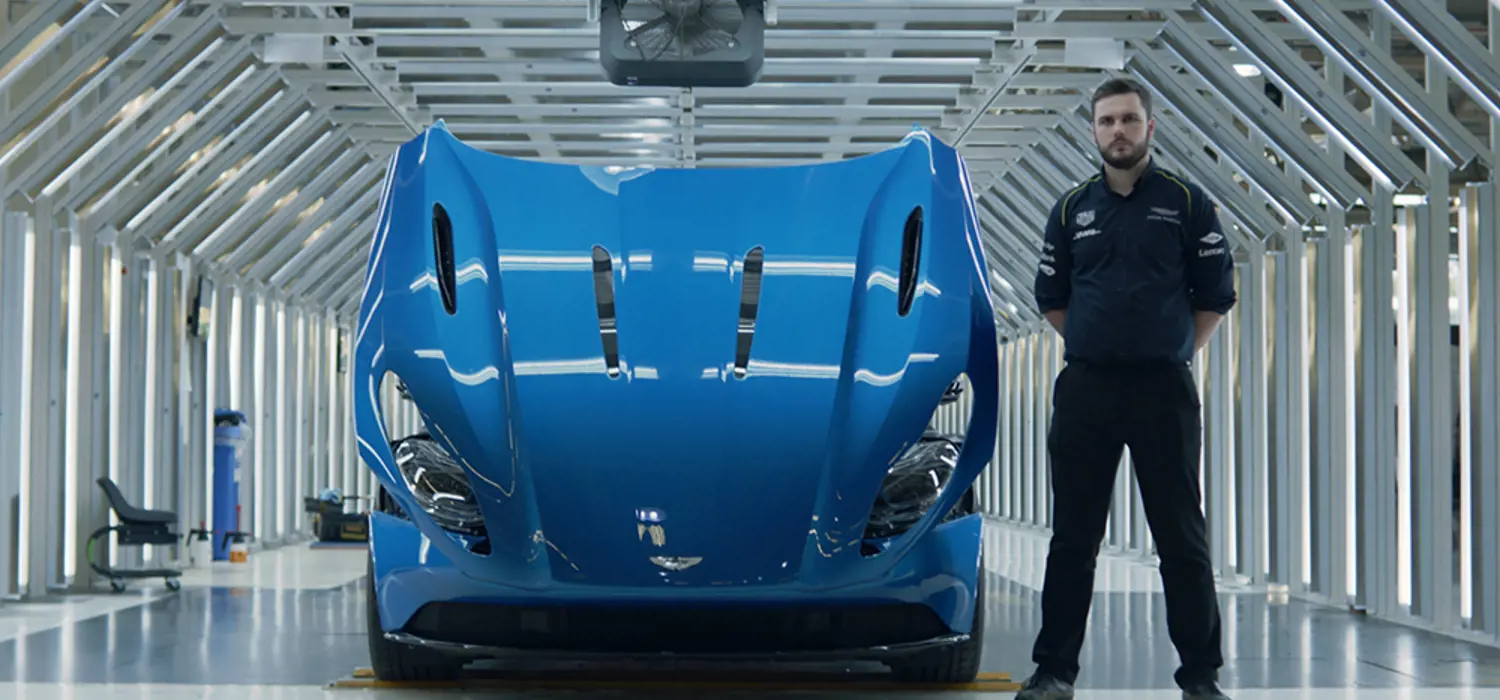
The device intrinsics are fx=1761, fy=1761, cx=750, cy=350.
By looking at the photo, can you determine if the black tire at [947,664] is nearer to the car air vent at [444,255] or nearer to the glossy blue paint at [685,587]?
the glossy blue paint at [685,587]

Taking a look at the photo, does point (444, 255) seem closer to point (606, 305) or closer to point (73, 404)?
point (606, 305)

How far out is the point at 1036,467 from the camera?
68.8 feet

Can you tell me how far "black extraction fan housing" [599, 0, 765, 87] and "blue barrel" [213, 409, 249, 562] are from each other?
547 centimetres

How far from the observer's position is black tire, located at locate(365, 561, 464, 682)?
5.07 metres

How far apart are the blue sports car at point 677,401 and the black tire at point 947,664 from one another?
0.69 m

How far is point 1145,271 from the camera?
460 centimetres

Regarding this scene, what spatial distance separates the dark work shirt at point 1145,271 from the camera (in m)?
4.58

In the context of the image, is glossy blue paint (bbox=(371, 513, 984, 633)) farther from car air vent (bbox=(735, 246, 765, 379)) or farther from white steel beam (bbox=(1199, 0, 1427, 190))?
white steel beam (bbox=(1199, 0, 1427, 190))

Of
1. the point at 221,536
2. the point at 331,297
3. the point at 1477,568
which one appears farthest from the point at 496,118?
the point at 1477,568

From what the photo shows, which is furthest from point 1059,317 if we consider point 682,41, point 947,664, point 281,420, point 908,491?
point 281,420

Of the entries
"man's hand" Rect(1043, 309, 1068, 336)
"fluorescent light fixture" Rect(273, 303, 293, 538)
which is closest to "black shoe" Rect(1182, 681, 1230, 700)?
"man's hand" Rect(1043, 309, 1068, 336)

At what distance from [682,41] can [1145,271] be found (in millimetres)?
5645

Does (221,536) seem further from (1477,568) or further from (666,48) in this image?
(1477,568)

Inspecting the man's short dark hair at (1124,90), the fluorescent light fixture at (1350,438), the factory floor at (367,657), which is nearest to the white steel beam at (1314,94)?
the fluorescent light fixture at (1350,438)
